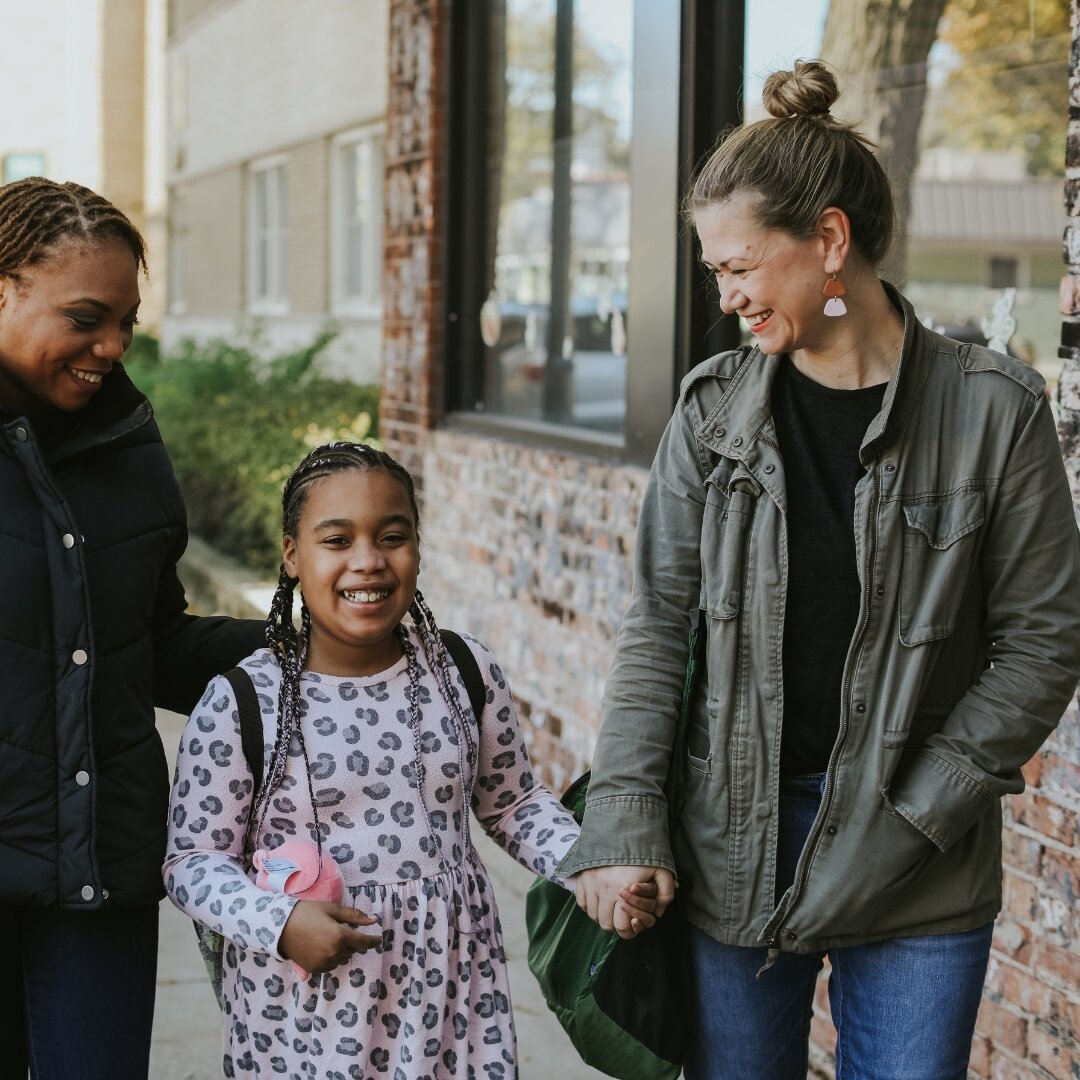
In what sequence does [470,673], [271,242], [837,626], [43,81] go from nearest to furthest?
[837,626] < [470,673] < [271,242] < [43,81]

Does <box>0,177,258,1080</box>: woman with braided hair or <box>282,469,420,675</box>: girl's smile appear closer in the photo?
<box>0,177,258,1080</box>: woman with braided hair

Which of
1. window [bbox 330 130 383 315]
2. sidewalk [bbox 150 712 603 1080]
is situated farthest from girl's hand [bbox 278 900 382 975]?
window [bbox 330 130 383 315]

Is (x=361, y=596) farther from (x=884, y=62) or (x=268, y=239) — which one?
(x=268, y=239)

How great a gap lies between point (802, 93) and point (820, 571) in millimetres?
684

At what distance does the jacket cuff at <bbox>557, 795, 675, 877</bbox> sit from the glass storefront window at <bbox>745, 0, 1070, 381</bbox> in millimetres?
2004

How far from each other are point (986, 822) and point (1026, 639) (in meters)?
0.30

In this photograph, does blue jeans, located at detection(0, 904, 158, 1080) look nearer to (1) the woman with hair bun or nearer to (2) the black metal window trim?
(1) the woman with hair bun

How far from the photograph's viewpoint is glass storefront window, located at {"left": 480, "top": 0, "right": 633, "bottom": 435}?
554 centimetres

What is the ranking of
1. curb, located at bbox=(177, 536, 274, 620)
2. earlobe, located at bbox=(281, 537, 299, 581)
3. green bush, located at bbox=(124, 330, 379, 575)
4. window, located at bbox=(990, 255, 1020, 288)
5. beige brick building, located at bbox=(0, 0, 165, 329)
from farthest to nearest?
beige brick building, located at bbox=(0, 0, 165, 329) → green bush, located at bbox=(124, 330, 379, 575) → curb, located at bbox=(177, 536, 274, 620) → window, located at bbox=(990, 255, 1020, 288) → earlobe, located at bbox=(281, 537, 299, 581)

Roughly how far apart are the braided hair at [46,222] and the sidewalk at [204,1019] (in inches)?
101

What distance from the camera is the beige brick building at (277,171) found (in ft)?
49.9

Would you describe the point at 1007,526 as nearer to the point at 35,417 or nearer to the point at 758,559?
the point at 758,559

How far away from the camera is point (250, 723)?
226 cm

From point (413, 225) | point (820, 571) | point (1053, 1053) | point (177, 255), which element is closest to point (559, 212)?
point (413, 225)
